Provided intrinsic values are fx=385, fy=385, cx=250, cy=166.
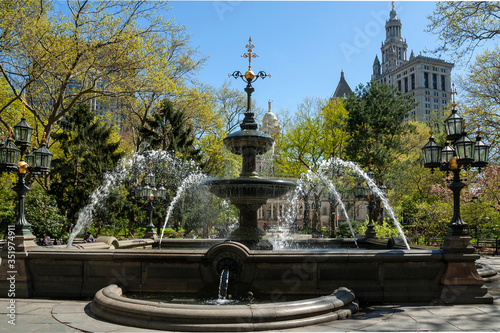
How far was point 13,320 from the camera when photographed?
6711 mm

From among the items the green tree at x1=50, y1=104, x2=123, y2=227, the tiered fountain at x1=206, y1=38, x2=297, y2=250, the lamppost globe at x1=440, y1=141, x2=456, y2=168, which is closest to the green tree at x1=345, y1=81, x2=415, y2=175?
the green tree at x1=50, y1=104, x2=123, y2=227

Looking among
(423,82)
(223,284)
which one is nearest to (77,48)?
(223,284)

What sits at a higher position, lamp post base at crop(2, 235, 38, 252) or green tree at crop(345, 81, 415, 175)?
green tree at crop(345, 81, 415, 175)

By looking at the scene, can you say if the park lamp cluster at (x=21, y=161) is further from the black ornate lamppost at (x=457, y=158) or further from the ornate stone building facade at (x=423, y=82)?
the ornate stone building facade at (x=423, y=82)

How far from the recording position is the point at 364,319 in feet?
22.4

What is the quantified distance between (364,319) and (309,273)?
1.63 meters

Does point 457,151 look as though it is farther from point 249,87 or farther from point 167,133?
point 167,133

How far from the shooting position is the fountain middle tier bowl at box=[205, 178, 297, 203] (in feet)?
34.6

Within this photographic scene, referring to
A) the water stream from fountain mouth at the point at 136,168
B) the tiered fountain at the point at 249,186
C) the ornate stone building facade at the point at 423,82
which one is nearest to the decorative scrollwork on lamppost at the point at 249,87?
the tiered fountain at the point at 249,186

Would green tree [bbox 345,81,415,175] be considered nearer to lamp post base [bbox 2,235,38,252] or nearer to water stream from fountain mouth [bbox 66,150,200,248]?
water stream from fountain mouth [bbox 66,150,200,248]

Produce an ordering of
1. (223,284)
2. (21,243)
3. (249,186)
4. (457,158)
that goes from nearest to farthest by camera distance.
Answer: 1. (223,284)
2. (21,243)
3. (457,158)
4. (249,186)

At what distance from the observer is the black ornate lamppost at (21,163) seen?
30.0 feet

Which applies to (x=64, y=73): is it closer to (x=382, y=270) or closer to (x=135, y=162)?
(x=135, y=162)

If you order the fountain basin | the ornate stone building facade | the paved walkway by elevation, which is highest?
the ornate stone building facade
